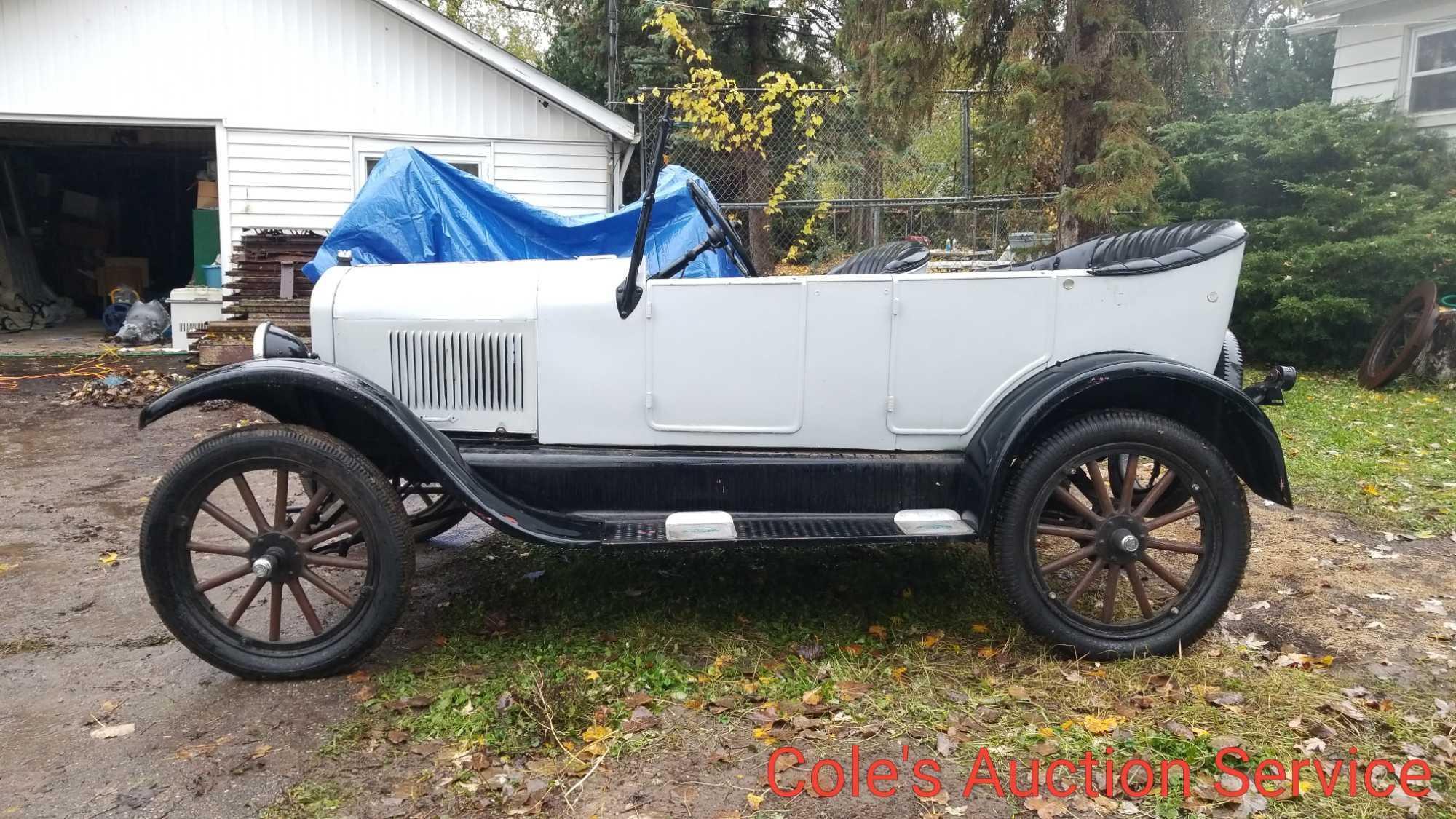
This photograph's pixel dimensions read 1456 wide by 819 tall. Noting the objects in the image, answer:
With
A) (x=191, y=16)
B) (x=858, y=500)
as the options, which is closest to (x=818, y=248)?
(x=191, y=16)

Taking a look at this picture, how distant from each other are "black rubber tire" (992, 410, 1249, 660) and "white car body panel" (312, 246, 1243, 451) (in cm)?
30

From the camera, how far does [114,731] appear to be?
9.36ft

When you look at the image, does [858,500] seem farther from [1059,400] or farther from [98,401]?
[98,401]

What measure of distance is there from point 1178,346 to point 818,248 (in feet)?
26.3

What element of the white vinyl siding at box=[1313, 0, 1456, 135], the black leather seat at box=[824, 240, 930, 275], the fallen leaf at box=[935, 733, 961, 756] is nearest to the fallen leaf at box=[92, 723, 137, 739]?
the fallen leaf at box=[935, 733, 961, 756]

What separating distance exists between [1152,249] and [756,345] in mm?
1592

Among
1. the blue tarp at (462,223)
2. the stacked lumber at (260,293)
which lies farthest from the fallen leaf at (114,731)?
the stacked lumber at (260,293)

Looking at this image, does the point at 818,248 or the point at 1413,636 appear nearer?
the point at 1413,636

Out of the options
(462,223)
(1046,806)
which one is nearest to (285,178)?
(462,223)

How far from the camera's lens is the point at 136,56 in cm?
1008

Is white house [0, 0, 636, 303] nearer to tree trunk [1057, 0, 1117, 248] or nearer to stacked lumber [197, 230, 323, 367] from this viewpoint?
stacked lumber [197, 230, 323, 367]

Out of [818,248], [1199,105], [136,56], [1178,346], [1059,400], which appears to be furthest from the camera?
[1199,105]

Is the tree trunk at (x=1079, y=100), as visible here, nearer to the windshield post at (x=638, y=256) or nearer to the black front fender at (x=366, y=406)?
the windshield post at (x=638, y=256)

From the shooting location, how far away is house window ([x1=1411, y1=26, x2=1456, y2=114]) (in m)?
10.8
